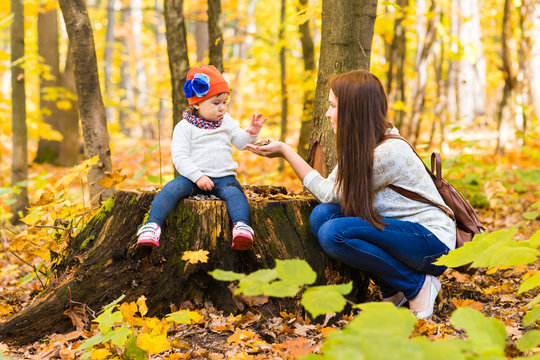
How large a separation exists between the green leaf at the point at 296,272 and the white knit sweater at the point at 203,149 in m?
1.83

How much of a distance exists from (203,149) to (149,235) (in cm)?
80

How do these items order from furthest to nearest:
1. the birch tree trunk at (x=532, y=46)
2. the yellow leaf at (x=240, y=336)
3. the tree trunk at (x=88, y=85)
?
the birch tree trunk at (x=532, y=46) < the tree trunk at (x=88, y=85) < the yellow leaf at (x=240, y=336)

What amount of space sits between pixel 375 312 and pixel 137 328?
188 centimetres

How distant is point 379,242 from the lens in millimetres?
2967

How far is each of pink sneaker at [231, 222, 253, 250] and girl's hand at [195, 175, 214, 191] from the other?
1.34 ft

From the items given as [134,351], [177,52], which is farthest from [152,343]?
[177,52]

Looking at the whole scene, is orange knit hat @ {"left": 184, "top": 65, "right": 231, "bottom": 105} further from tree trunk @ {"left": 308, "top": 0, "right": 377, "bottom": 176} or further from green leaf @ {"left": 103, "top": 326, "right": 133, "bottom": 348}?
green leaf @ {"left": 103, "top": 326, "right": 133, "bottom": 348}

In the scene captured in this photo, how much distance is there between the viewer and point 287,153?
3.34 metres

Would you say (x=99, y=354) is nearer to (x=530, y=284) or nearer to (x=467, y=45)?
(x=530, y=284)

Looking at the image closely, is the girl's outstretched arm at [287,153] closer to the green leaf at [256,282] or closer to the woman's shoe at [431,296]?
the woman's shoe at [431,296]

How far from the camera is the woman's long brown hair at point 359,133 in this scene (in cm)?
296

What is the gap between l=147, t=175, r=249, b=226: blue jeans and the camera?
3049 mm

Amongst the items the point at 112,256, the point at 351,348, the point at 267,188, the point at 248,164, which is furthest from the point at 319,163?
the point at 248,164

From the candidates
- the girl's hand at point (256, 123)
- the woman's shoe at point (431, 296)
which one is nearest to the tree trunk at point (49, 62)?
the girl's hand at point (256, 123)
